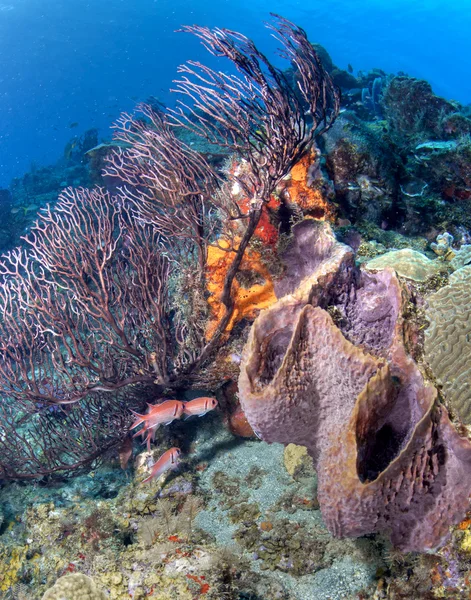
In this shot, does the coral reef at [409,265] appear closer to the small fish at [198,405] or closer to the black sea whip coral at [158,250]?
the black sea whip coral at [158,250]

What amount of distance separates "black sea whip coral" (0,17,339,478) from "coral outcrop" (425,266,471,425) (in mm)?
1716

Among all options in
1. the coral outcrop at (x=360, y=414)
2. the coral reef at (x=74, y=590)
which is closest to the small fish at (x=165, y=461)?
the coral reef at (x=74, y=590)

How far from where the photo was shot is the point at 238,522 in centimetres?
378

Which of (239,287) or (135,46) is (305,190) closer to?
(239,287)

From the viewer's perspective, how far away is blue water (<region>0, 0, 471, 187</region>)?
193 feet

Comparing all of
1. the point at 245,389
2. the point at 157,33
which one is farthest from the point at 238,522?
the point at 157,33

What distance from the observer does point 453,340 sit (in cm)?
268

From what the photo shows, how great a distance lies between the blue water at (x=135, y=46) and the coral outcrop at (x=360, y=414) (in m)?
59.0

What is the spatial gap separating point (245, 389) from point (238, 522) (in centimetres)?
209

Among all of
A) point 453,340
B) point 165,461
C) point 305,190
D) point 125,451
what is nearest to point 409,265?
point 453,340

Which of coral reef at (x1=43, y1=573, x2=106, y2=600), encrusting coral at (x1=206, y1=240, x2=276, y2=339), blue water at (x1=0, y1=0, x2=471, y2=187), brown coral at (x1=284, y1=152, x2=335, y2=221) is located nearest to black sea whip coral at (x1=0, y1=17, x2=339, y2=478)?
encrusting coral at (x1=206, y1=240, x2=276, y2=339)

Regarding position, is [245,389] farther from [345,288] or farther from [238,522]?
[238,522]

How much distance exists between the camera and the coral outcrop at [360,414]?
222cm

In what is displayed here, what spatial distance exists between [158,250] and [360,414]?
3298 mm
